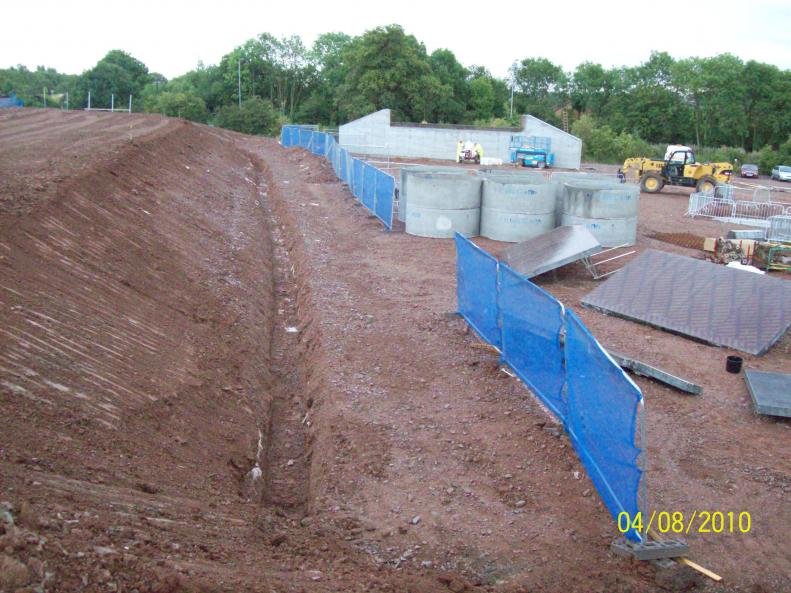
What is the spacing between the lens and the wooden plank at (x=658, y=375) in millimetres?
9062

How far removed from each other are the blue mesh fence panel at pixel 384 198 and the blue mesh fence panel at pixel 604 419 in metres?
12.7

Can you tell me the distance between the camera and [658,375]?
9250mm

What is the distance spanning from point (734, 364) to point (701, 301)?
2.10 m

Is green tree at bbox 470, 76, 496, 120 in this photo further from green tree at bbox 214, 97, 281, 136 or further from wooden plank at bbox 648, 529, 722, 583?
wooden plank at bbox 648, 529, 722, 583

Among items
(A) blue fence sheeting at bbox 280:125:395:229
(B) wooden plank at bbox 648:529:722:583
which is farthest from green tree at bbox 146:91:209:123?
(B) wooden plank at bbox 648:529:722:583

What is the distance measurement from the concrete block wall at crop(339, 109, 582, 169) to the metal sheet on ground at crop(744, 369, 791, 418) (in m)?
42.7

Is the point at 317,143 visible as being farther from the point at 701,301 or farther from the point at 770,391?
the point at 770,391

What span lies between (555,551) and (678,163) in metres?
31.0

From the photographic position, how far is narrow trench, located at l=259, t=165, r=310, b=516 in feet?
24.6

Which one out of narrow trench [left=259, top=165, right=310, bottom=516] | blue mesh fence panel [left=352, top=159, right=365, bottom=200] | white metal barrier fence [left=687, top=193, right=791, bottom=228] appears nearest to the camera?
narrow trench [left=259, top=165, right=310, bottom=516]

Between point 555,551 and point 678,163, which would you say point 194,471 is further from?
point 678,163

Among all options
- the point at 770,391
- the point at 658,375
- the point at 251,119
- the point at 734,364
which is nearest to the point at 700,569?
the point at 658,375

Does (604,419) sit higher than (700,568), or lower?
higher

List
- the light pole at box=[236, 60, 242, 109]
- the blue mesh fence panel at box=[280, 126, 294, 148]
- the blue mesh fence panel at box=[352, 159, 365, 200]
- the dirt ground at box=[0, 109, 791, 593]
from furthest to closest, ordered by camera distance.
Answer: the light pole at box=[236, 60, 242, 109], the blue mesh fence panel at box=[280, 126, 294, 148], the blue mesh fence panel at box=[352, 159, 365, 200], the dirt ground at box=[0, 109, 791, 593]
